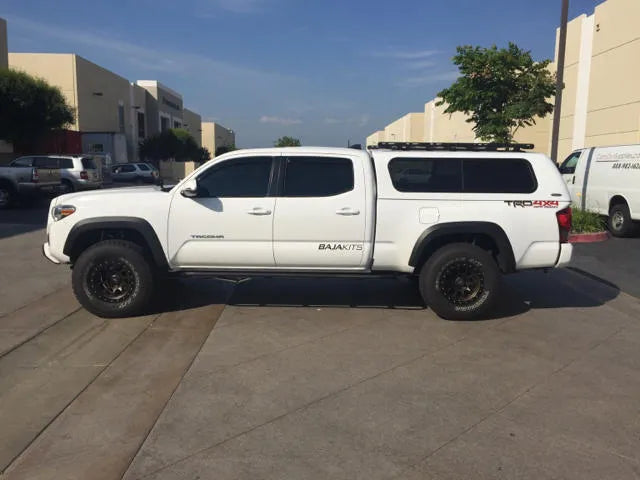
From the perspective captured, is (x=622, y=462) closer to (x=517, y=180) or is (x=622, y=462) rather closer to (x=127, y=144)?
(x=517, y=180)

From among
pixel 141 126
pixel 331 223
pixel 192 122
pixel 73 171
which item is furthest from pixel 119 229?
pixel 192 122

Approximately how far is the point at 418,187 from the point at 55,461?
4.35 metres

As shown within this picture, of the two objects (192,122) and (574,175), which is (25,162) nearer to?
(574,175)

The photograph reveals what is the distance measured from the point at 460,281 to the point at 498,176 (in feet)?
4.07

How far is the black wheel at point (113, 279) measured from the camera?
20.3 ft

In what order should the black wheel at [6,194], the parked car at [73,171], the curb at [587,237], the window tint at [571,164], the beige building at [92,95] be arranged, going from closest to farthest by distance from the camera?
the curb at [587,237]
the window tint at [571,164]
the black wheel at [6,194]
the parked car at [73,171]
the beige building at [92,95]

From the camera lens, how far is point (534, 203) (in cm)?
620

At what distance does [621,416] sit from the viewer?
4055mm

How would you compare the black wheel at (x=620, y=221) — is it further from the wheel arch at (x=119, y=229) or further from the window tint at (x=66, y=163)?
the window tint at (x=66, y=163)

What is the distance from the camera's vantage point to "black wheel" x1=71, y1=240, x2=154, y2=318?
619cm

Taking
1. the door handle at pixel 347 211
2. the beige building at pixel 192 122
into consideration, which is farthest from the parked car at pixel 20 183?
the beige building at pixel 192 122

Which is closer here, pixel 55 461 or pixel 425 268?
pixel 55 461

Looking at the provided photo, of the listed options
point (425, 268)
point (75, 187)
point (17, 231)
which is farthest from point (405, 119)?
point (425, 268)

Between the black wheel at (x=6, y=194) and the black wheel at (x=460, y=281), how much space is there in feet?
54.9
